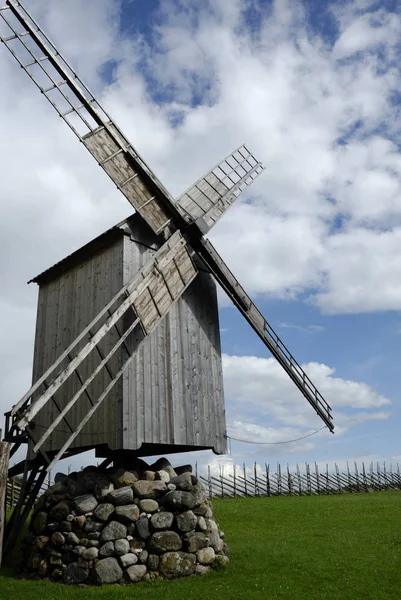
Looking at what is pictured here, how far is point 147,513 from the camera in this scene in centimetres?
1178

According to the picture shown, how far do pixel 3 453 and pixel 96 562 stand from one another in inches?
129

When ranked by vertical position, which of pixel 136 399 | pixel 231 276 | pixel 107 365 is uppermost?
pixel 231 276

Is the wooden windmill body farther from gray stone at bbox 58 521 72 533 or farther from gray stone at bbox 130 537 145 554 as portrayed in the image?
gray stone at bbox 130 537 145 554

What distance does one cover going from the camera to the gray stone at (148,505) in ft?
38.7

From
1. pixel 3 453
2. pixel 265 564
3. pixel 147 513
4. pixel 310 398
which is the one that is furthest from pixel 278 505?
pixel 3 453

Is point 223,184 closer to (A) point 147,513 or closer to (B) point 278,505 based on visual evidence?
(A) point 147,513

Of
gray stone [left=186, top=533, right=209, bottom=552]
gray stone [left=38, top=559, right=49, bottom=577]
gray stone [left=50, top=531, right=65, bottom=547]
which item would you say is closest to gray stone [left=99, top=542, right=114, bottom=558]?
gray stone [left=50, top=531, right=65, bottom=547]

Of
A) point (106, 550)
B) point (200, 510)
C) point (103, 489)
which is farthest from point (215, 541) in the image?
point (103, 489)

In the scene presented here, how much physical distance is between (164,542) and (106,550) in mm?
1216

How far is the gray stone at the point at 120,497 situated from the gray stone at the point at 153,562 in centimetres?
120

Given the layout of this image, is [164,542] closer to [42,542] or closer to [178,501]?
[178,501]

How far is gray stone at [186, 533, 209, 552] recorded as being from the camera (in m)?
11.8

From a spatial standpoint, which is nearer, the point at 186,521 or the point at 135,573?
the point at 135,573

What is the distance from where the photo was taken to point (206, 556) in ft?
39.1
